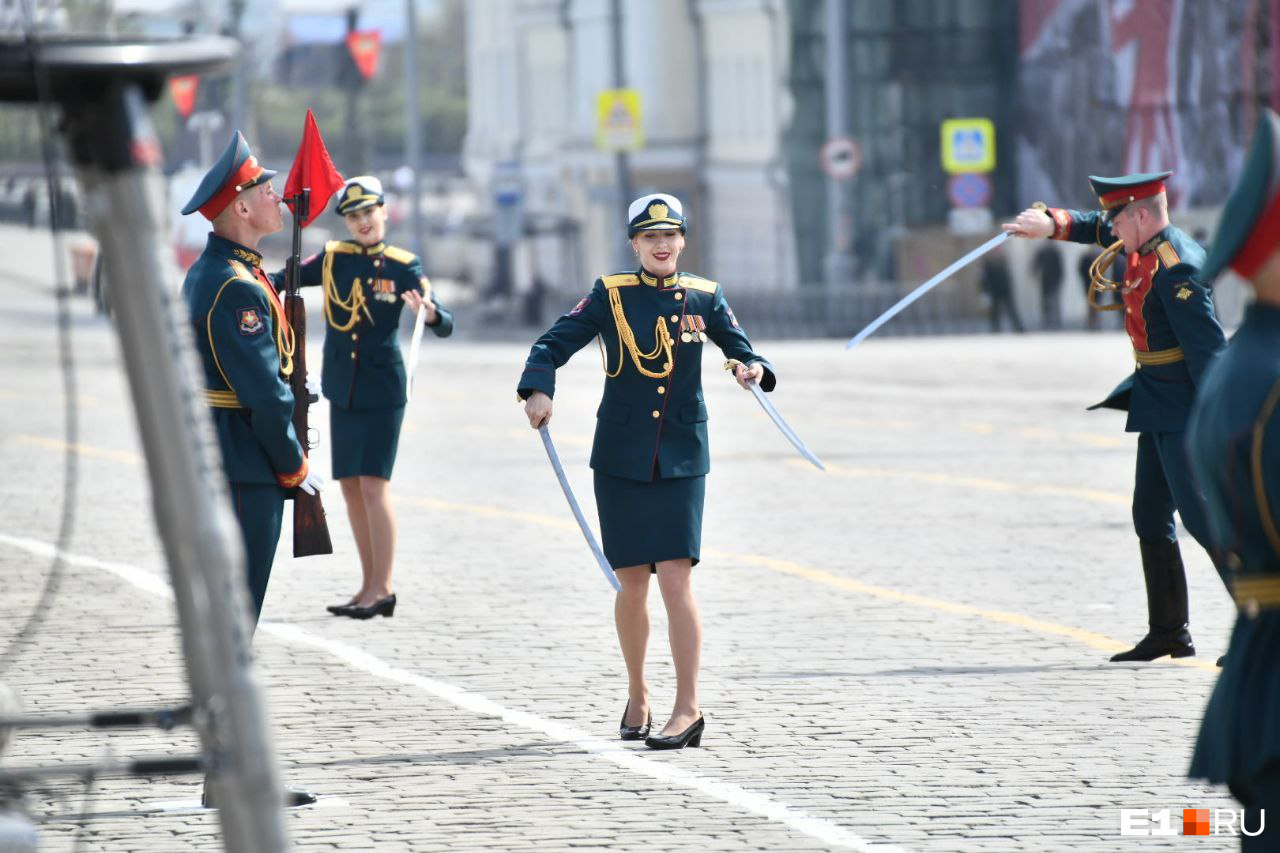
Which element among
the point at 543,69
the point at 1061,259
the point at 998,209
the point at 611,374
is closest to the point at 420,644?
the point at 611,374

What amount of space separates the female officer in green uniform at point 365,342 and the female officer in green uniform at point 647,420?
2778 mm

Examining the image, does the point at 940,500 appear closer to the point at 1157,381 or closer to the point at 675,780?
the point at 1157,381

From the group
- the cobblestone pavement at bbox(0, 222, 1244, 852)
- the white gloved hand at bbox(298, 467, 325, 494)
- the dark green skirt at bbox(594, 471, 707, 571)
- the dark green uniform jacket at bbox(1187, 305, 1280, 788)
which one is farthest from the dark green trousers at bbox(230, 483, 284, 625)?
the dark green uniform jacket at bbox(1187, 305, 1280, 788)

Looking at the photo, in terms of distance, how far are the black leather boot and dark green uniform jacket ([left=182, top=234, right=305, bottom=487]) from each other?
3648 millimetres

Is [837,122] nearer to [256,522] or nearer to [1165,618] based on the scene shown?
[1165,618]

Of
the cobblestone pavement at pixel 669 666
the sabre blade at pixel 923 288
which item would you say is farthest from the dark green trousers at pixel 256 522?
the sabre blade at pixel 923 288

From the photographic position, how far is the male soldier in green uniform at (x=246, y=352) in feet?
23.9

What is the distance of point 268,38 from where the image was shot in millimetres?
5262

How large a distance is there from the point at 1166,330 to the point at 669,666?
2.34 meters

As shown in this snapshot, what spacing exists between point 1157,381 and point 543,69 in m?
49.7

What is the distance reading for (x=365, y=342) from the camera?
36.0 ft

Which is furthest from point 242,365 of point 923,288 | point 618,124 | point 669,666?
point 618,124

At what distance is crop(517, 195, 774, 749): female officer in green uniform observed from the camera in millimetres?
8016

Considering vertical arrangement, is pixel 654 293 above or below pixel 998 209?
above
